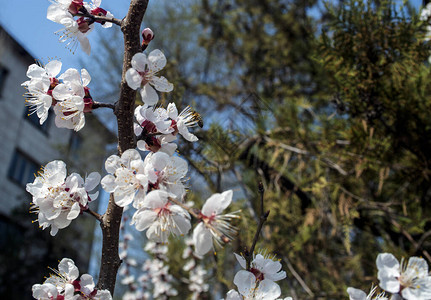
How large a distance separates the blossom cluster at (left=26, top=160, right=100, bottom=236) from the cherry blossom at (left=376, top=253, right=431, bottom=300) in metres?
0.66

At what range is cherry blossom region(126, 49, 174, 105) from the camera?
858 millimetres

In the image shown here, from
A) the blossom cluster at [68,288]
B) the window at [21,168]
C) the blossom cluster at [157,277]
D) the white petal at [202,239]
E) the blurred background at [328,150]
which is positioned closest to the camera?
the white petal at [202,239]

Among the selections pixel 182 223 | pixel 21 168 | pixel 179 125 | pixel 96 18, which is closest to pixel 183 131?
pixel 179 125

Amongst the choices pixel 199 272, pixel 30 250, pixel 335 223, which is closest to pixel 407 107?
pixel 335 223

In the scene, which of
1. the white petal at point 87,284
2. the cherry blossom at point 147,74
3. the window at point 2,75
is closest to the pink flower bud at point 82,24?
the cherry blossom at point 147,74

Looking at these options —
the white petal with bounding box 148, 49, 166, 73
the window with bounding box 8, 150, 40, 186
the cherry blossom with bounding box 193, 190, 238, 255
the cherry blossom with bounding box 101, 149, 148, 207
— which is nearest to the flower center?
the cherry blossom with bounding box 193, 190, 238, 255

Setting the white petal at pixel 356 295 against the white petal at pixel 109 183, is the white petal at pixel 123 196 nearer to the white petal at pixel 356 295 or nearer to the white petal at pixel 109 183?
the white petal at pixel 109 183

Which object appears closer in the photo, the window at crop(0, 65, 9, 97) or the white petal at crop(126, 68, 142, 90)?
the white petal at crop(126, 68, 142, 90)

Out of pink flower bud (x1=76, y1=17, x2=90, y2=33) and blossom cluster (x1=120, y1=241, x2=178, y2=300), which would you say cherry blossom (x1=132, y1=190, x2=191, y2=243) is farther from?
blossom cluster (x1=120, y1=241, x2=178, y2=300)

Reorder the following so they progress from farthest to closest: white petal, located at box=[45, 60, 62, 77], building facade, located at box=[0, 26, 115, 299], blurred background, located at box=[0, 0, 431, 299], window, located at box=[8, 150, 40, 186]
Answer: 1. window, located at box=[8, 150, 40, 186]
2. building facade, located at box=[0, 26, 115, 299]
3. blurred background, located at box=[0, 0, 431, 299]
4. white petal, located at box=[45, 60, 62, 77]

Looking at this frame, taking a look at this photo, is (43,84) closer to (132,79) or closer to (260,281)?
(132,79)

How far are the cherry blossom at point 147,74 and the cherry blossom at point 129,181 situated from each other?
0.15 m

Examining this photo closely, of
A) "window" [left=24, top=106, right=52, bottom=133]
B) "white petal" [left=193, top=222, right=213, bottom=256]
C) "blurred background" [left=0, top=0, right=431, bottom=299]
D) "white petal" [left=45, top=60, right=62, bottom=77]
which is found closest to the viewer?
"white petal" [left=193, top=222, right=213, bottom=256]

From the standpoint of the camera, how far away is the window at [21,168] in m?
8.97
